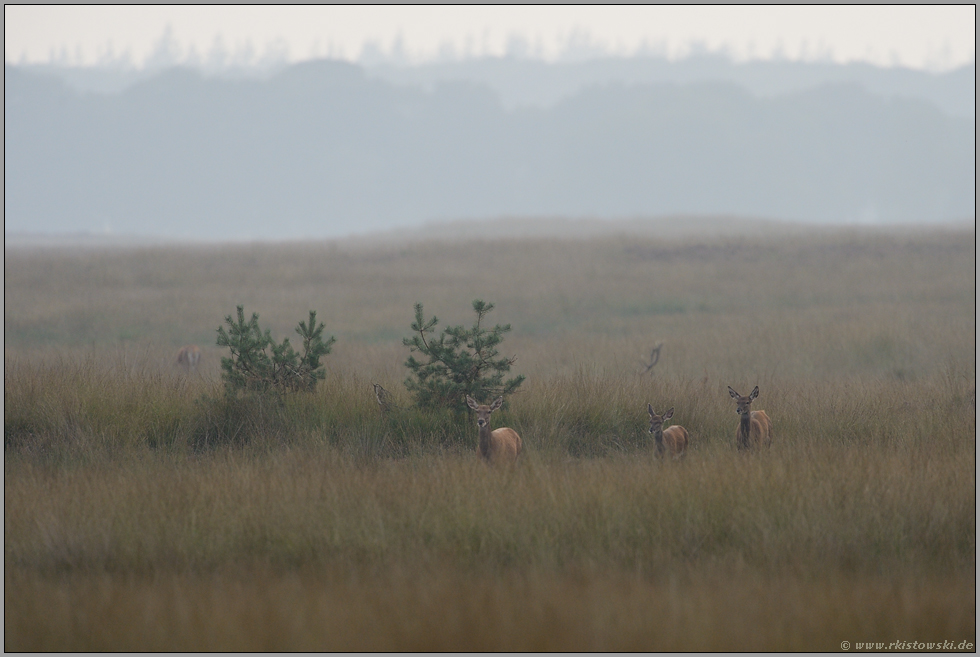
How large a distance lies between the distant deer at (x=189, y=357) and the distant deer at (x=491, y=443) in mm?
7926

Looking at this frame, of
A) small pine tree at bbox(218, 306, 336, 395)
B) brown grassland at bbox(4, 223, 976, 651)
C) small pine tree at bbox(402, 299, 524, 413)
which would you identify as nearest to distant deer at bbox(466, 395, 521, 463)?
brown grassland at bbox(4, 223, 976, 651)

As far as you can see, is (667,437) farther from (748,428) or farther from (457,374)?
(457,374)

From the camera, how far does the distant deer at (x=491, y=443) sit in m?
6.80

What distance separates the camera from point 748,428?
752 cm

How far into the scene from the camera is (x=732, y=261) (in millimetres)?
27156

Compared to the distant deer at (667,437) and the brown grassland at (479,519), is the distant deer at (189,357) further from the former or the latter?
the distant deer at (667,437)

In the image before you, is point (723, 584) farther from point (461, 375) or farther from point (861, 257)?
point (861, 257)

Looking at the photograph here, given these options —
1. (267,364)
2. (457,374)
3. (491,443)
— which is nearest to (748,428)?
(491,443)

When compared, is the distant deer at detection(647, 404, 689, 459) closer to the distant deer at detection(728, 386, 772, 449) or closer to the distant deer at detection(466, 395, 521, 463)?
the distant deer at detection(728, 386, 772, 449)

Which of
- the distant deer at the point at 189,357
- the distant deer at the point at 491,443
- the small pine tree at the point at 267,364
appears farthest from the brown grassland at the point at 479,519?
the distant deer at the point at 189,357

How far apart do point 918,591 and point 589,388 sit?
445 centimetres

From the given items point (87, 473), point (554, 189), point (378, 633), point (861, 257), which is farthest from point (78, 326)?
point (554, 189)

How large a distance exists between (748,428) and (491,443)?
96.0 inches

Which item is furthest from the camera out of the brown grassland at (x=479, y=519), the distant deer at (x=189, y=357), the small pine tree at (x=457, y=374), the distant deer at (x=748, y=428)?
the distant deer at (x=189, y=357)
